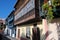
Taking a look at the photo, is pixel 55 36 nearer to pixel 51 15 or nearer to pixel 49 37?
pixel 49 37

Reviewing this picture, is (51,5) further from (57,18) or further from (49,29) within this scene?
(49,29)

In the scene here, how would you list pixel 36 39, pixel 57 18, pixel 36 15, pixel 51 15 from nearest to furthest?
pixel 51 15, pixel 57 18, pixel 36 15, pixel 36 39

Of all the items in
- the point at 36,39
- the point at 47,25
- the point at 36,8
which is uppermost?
the point at 36,8

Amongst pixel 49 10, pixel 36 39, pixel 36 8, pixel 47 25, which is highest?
pixel 36 8

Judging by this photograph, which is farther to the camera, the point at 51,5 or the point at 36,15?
the point at 36,15

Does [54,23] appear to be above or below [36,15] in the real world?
below

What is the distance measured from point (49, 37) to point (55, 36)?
59 cm

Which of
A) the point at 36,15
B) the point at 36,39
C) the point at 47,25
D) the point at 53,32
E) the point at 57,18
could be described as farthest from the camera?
the point at 36,39

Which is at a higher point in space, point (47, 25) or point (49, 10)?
point (49, 10)

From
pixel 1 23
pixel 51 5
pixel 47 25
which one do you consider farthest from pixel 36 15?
pixel 1 23

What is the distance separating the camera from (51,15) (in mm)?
7883

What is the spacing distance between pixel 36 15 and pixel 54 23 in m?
3.03

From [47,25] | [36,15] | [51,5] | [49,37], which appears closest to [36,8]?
[36,15]

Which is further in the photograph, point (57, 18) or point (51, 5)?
point (57, 18)
